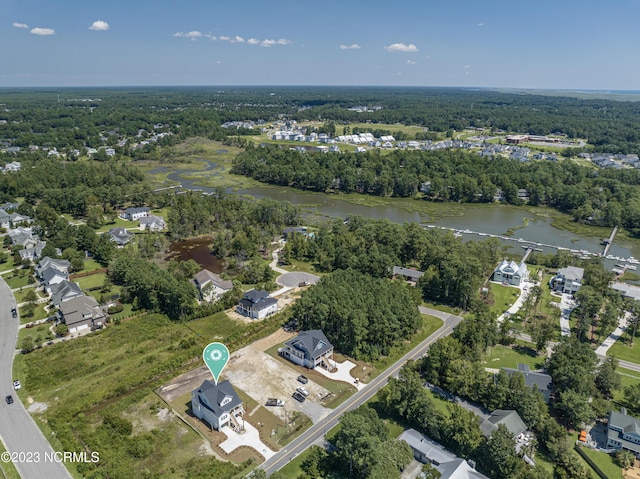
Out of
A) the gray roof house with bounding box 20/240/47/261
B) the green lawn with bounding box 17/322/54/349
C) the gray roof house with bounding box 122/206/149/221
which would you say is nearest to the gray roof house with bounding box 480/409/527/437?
the green lawn with bounding box 17/322/54/349

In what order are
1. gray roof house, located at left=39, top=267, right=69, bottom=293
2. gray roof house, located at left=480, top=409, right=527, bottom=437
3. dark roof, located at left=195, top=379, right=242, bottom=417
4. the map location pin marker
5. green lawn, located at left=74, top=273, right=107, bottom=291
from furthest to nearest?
green lawn, located at left=74, top=273, right=107, bottom=291
gray roof house, located at left=39, top=267, right=69, bottom=293
the map location pin marker
dark roof, located at left=195, top=379, right=242, bottom=417
gray roof house, located at left=480, top=409, right=527, bottom=437

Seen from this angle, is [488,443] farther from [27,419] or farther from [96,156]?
[96,156]

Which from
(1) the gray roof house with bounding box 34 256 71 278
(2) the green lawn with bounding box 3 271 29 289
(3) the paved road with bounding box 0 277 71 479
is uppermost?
(1) the gray roof house with bounding box 34 256 71 278

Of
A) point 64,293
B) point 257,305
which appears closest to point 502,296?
point 257,305

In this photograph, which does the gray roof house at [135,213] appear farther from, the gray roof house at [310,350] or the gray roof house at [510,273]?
the gray roof house at [510,273]

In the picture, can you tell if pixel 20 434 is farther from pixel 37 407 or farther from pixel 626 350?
pixel 626 350

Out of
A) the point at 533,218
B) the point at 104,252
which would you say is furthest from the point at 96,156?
the point at 533,218

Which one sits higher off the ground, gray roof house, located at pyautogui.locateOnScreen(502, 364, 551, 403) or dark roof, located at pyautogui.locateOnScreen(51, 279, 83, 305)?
dark roof, located at pyautogui.locateOnScreen(51, 279, 83, 305)

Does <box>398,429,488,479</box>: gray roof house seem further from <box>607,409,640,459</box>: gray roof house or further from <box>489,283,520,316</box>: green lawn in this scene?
<box>489,283,520,316</box>: green lawn
